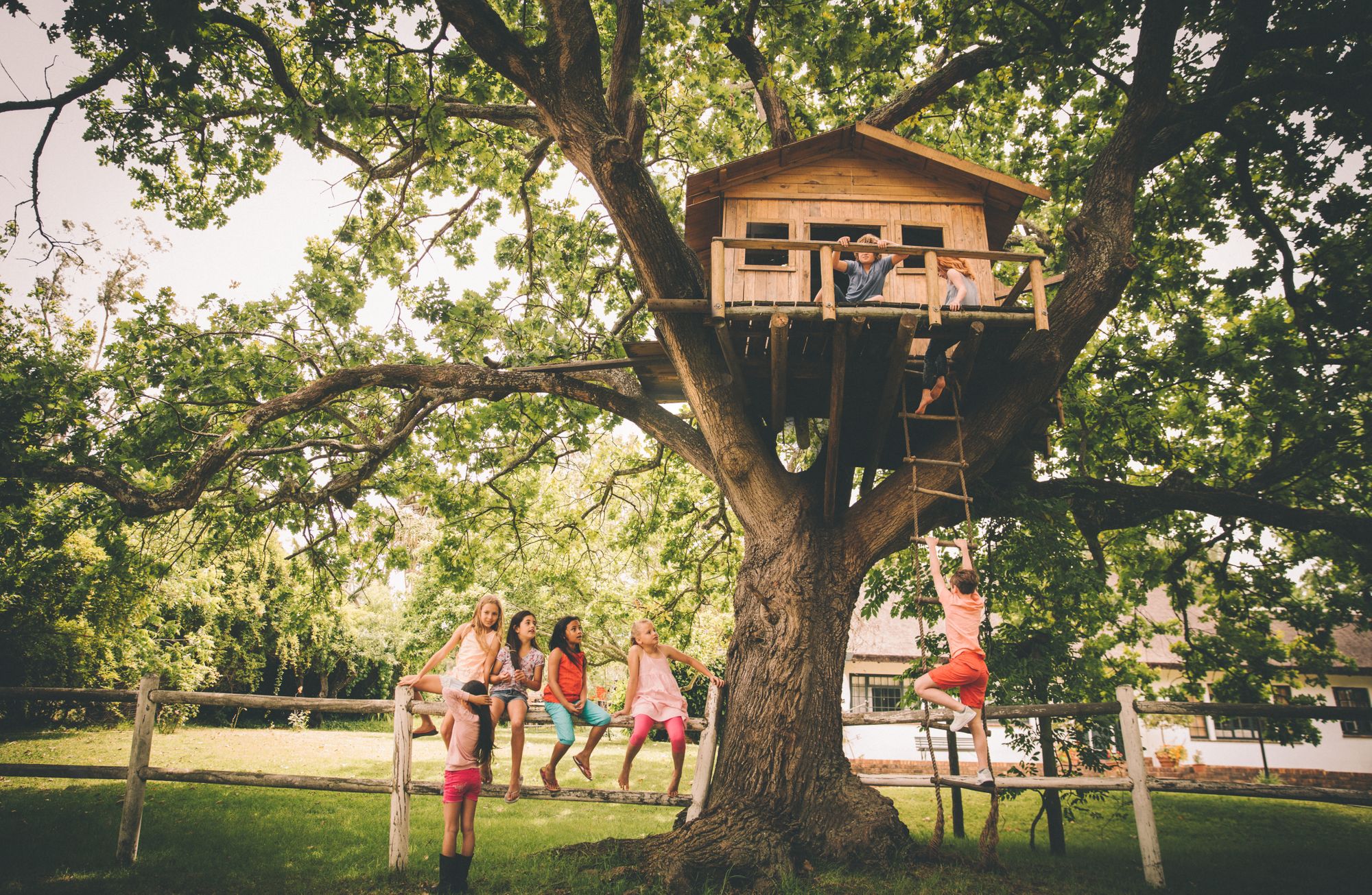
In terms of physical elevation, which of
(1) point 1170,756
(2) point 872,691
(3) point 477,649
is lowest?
(1) point 1170,756

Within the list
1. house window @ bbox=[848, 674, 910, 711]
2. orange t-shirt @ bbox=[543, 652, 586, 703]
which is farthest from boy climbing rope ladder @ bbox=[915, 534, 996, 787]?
house window @ bbox=[848, 674, 910, 711]

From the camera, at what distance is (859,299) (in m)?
6.64

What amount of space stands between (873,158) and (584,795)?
765 centimetres

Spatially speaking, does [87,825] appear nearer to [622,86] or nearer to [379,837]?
[379,837]

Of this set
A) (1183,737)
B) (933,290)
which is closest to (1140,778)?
(933,290)

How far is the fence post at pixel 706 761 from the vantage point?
6441 mm

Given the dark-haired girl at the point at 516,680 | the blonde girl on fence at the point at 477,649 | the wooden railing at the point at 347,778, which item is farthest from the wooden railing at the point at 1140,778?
the blonde girl on fence at the point at 477,649

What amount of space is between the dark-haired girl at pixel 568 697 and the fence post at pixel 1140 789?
545 centimetres

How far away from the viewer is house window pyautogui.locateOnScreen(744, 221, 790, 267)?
772 cm

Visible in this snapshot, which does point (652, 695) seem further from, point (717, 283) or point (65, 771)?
point (65, 771)

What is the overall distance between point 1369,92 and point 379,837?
13.6 metres

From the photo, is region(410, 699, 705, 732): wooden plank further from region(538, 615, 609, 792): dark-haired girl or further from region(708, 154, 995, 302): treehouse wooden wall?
region(708, 154, 995, 302): treehouse wooden wall

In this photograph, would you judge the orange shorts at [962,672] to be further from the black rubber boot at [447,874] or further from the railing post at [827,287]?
the black rubber boot at [447,874]

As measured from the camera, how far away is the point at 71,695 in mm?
7414
